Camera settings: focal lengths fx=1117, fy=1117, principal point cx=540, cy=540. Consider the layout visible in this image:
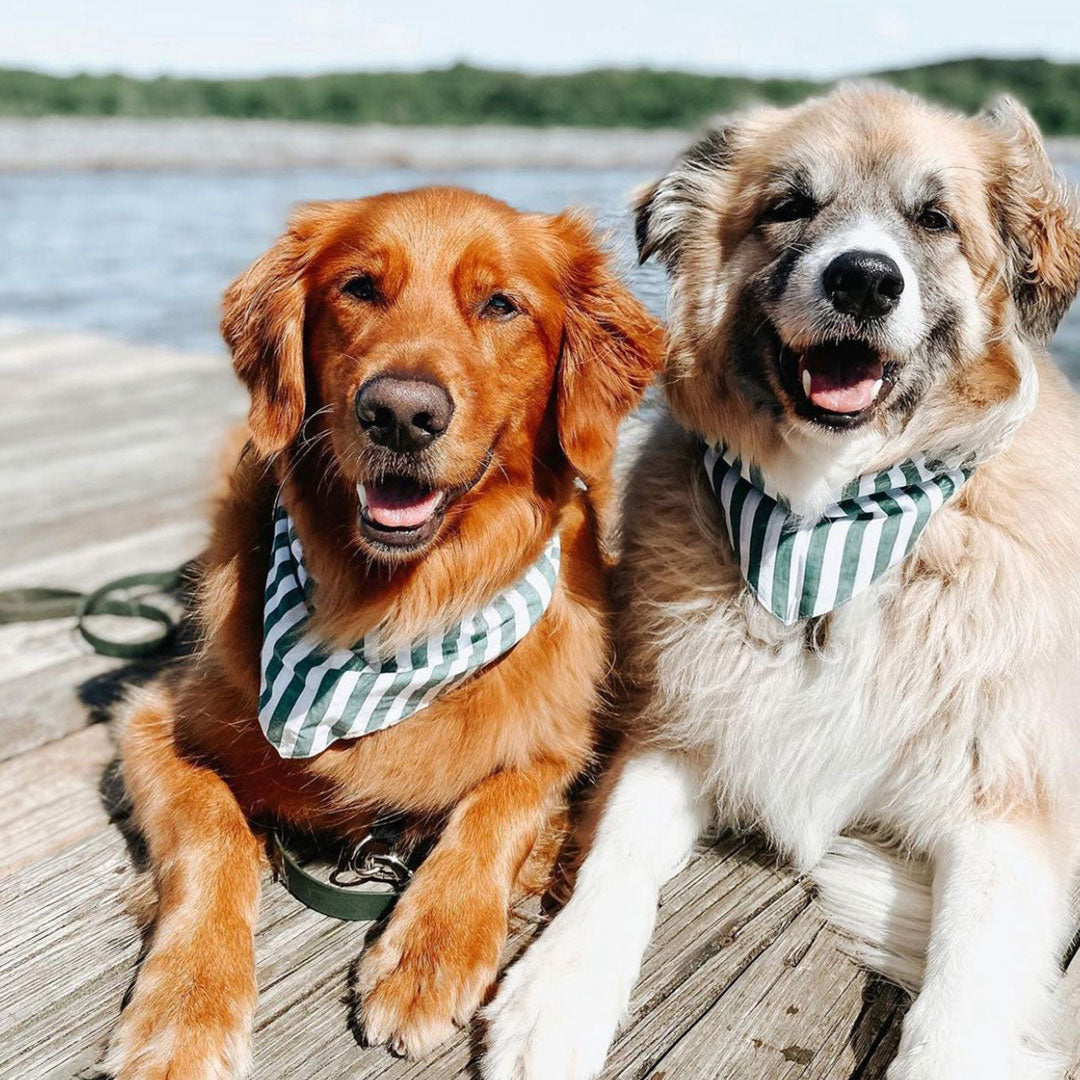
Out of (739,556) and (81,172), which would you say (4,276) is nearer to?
(739,556)

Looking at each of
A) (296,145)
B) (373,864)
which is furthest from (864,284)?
(296,145)

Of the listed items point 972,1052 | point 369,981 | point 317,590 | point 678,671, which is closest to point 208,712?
point 317,590

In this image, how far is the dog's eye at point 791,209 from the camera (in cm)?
258

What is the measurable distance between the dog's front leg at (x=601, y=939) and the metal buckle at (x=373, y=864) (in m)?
0.42

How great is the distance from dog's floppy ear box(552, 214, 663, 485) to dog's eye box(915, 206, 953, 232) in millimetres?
638

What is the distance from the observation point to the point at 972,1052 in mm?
1915

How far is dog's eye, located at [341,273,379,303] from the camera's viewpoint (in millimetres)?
2428

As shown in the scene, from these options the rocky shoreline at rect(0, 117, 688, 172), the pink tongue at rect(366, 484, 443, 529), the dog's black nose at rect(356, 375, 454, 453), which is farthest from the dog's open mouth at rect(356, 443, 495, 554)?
the rocky shoreline at rect(0, 117, 688, 172)

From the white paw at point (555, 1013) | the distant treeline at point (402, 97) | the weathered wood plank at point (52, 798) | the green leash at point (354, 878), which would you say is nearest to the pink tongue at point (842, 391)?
the white paw at point (555, 1013)

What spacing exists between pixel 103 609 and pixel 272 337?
5.44 feet

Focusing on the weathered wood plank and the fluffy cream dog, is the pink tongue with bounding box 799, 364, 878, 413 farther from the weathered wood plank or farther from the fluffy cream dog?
the weathered wood plank

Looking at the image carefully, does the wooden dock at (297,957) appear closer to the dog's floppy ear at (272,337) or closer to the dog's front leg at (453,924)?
the dog's front leg at (453,924)

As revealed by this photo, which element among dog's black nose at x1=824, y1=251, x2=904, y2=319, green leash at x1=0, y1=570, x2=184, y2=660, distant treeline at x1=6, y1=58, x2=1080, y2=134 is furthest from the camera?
distant treeline at x1=6, y1=58, x2=1080, y2=134

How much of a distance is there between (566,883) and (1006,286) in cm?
166
